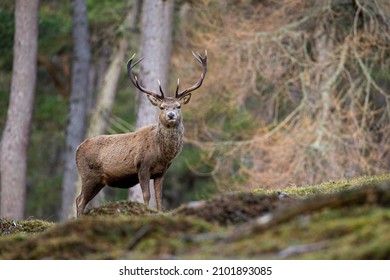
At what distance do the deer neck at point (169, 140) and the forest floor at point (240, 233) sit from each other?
4.20 metres

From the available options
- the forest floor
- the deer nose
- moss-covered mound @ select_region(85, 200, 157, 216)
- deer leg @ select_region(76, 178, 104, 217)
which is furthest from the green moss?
the forest floor

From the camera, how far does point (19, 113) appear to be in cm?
2488

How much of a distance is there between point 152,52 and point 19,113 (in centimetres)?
419

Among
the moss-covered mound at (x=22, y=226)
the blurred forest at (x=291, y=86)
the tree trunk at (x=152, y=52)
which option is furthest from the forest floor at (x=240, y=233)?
the tree trunk at (x=152, y=52)

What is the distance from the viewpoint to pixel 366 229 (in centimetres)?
705

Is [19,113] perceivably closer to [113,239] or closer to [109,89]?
[109,89]

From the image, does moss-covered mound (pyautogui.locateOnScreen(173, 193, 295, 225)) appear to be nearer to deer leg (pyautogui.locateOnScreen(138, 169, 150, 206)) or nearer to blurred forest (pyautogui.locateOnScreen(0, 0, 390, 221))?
deer leg (pyautogui.locateOnScreen(138, 169, 150, 206))

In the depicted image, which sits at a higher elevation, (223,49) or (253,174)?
(223,49)

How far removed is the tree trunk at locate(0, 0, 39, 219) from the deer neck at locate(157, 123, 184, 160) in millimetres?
12015

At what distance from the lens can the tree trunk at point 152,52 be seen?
2252 cm

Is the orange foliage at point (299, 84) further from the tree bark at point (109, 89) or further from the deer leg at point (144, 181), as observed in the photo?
the deer leg at point (144, 181)
